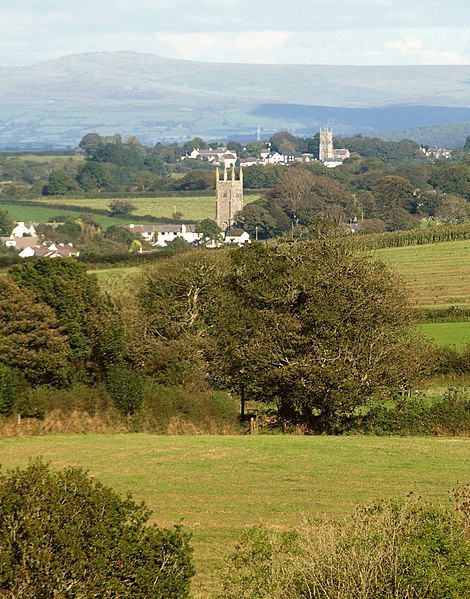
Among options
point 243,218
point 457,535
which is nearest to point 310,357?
point 457,535

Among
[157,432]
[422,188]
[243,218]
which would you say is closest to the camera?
[157,432]

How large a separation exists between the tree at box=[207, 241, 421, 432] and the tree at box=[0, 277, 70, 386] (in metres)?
3.92

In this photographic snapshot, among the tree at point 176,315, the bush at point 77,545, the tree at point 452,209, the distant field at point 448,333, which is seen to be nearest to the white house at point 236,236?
the tree at point 452,209

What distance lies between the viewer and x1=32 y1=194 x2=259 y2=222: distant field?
12589cm

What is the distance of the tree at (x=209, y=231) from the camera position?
10800 centimetres

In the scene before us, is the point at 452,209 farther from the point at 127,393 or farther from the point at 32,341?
the point at 127,393

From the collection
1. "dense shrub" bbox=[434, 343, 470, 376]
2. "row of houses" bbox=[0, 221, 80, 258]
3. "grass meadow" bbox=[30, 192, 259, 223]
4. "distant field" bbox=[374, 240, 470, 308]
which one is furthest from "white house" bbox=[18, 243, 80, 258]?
"dense shrub" bbox=[434, 343, 470, 376]

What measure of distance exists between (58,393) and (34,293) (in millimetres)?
4264

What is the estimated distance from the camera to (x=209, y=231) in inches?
4311

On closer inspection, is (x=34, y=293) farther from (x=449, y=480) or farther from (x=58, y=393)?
(x=449, y=480)

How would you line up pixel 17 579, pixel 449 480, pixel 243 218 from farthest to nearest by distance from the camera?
1. pixel 243 218
2. pixel 449 480
3. pixel 17 579

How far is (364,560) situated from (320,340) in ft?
54.1

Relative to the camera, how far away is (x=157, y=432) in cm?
2472

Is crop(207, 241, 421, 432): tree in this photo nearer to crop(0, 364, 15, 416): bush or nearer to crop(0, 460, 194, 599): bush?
crop(0, 364, 15, 416): bush
